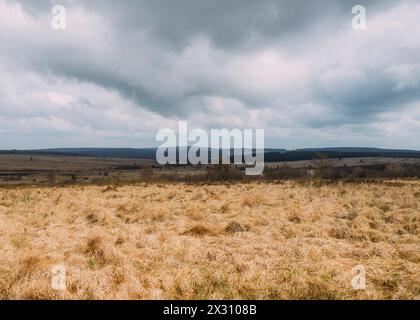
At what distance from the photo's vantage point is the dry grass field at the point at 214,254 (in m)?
7.28

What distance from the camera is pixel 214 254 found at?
9656 millimetres

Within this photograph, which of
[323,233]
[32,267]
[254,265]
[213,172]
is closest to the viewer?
[32,267]

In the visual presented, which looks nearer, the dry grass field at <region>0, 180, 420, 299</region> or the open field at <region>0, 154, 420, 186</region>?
the dry grass field at <region>0, 180, 420, 299</region>

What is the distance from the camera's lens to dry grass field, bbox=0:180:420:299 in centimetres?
728

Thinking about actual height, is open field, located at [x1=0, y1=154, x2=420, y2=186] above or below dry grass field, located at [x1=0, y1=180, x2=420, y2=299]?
below

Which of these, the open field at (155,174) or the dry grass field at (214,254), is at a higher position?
the dry grass field at (214,254)

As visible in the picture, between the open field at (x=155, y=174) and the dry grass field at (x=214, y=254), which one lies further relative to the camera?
the open field at (x=155, y=174)

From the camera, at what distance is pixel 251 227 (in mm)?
13477

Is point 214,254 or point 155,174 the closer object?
point 214,254

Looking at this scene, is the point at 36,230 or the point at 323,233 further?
the point at 36,230

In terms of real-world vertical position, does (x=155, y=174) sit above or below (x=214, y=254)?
below
